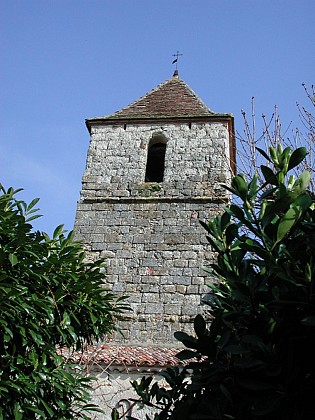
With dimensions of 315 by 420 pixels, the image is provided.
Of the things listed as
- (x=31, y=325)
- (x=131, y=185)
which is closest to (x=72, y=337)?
(x=31, y=325)

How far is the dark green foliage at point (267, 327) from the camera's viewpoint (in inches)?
88.7

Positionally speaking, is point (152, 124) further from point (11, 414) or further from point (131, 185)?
point (11, 414)

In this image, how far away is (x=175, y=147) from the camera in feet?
34.5

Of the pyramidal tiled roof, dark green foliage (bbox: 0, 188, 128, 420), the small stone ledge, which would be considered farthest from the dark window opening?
dark green foliage (bbox: 0, 188, 128, 420)

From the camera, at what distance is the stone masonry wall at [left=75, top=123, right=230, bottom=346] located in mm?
8562

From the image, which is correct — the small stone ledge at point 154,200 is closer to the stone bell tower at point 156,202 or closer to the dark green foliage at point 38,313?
the stone bell tower at point 156,202

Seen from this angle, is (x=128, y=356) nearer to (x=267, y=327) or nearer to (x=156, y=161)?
(x=156, y=161)

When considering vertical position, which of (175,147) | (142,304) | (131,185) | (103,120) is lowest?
(142,304)

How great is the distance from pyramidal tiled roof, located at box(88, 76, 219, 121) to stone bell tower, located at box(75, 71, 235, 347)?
24mm

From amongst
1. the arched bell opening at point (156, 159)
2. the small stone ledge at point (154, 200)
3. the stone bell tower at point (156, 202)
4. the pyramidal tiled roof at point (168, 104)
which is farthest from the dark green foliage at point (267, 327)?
the pyramidal tiled roof at point (168, 104)

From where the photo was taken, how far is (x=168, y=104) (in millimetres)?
11844

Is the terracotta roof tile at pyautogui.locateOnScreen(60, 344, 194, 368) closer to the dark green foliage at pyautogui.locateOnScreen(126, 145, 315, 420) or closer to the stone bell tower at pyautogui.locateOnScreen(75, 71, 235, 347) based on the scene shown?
the stone bell tower at pyautogui.locateOnScreen(75, 71, 235, 347)

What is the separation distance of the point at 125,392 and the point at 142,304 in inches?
76.1

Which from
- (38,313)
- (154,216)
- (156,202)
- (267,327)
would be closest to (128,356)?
(38,313)
